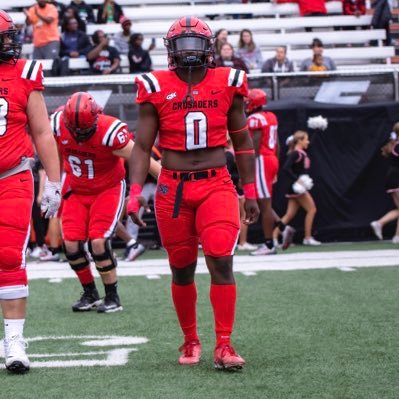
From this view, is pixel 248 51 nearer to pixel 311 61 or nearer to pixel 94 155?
pixel 311 61

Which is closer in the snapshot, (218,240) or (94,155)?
(218,240)

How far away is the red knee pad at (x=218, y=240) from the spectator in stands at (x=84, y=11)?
1224cm

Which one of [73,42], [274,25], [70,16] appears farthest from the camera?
[274,25]

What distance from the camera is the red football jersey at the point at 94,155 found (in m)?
7.34

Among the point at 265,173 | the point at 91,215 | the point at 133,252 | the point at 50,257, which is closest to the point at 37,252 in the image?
the point at 50,257

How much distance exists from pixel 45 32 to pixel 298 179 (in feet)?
16.6

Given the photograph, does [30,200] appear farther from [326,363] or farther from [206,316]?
[206,316]

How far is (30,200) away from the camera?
17.2ft

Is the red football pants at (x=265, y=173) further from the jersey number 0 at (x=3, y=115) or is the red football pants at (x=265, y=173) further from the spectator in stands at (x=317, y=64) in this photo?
the jersey number 0 at (x=3, y=115)

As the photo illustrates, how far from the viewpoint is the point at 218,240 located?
5.09 m

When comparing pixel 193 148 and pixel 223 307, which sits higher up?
pixel 193 148

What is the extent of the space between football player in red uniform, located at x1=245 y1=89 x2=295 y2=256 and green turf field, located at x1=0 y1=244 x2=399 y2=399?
2651 mm

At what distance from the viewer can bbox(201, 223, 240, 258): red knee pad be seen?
5.09 metres

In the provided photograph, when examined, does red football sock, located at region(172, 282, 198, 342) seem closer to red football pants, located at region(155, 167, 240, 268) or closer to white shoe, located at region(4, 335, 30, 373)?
red football pants, located at region(155, 167, 240, 268)
